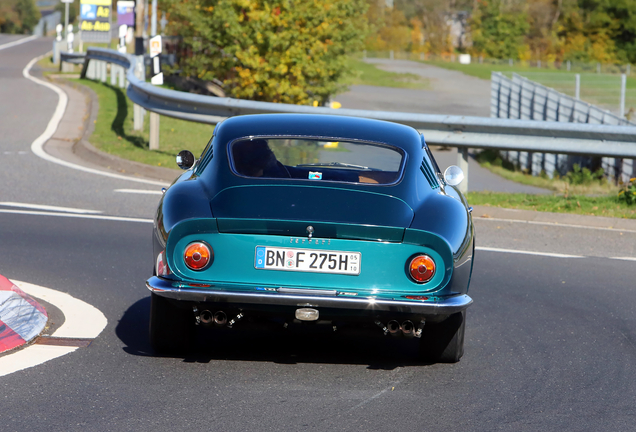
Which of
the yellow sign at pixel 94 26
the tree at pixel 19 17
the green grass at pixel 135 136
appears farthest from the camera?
the tree at pixel 19 17

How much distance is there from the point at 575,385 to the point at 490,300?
2.03 m

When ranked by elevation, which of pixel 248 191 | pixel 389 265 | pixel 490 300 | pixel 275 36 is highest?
pixel 275 36

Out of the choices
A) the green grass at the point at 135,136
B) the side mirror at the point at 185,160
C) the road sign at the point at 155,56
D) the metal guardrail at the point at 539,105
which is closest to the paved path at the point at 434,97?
the metal guardrail at the point at 539,105

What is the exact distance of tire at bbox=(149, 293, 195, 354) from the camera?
16.2 ft

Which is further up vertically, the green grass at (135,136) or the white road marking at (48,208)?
the green grass at (135,136)

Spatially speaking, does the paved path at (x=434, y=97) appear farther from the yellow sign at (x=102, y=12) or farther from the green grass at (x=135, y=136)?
the green grass at (x=135, y=136)

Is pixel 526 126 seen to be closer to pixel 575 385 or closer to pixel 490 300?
pixel 490 300

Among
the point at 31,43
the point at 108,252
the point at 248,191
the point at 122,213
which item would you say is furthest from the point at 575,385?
the point at 31,43

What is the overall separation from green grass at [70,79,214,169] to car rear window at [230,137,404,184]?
7197 millimetres

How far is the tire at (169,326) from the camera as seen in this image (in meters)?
4.93

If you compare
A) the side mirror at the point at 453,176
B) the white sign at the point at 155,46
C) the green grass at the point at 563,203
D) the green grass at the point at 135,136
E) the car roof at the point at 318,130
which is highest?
the white sign at the point at 155,46

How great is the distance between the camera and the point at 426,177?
17.4ft

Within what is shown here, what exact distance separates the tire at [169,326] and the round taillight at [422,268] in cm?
129

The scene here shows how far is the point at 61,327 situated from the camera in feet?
17.9
